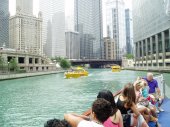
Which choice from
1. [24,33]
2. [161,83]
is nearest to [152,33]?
[161,83]

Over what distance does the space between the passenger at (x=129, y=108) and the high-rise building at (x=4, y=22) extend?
18979 cm

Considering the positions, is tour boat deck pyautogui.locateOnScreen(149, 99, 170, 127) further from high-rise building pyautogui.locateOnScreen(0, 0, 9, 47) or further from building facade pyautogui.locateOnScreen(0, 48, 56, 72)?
high-rise building pyautogui.locateOnScreen(0, 0, 9, 47)

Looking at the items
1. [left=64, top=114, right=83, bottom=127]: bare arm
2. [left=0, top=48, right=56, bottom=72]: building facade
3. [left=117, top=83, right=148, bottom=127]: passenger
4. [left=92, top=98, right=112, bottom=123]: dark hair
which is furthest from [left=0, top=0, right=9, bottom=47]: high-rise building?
[left=92, top=98, right=112, bottom=123]: dark hair

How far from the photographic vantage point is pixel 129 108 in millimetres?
5680

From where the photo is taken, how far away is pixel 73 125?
3.98 m

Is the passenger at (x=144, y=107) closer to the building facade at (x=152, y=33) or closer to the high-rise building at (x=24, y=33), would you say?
the building facade at (x=152, y=33)

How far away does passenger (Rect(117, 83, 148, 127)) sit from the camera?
5476mm

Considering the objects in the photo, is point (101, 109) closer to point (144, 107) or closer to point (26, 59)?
point (144, 107)

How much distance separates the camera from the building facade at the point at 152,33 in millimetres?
83244

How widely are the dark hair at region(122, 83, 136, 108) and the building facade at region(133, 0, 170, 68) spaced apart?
73340 millimetres

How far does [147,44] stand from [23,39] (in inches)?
4017

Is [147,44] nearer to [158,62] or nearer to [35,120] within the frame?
[158,62]

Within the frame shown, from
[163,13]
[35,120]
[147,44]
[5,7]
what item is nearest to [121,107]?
[35,120]

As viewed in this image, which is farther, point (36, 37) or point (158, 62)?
point (36, 37)
